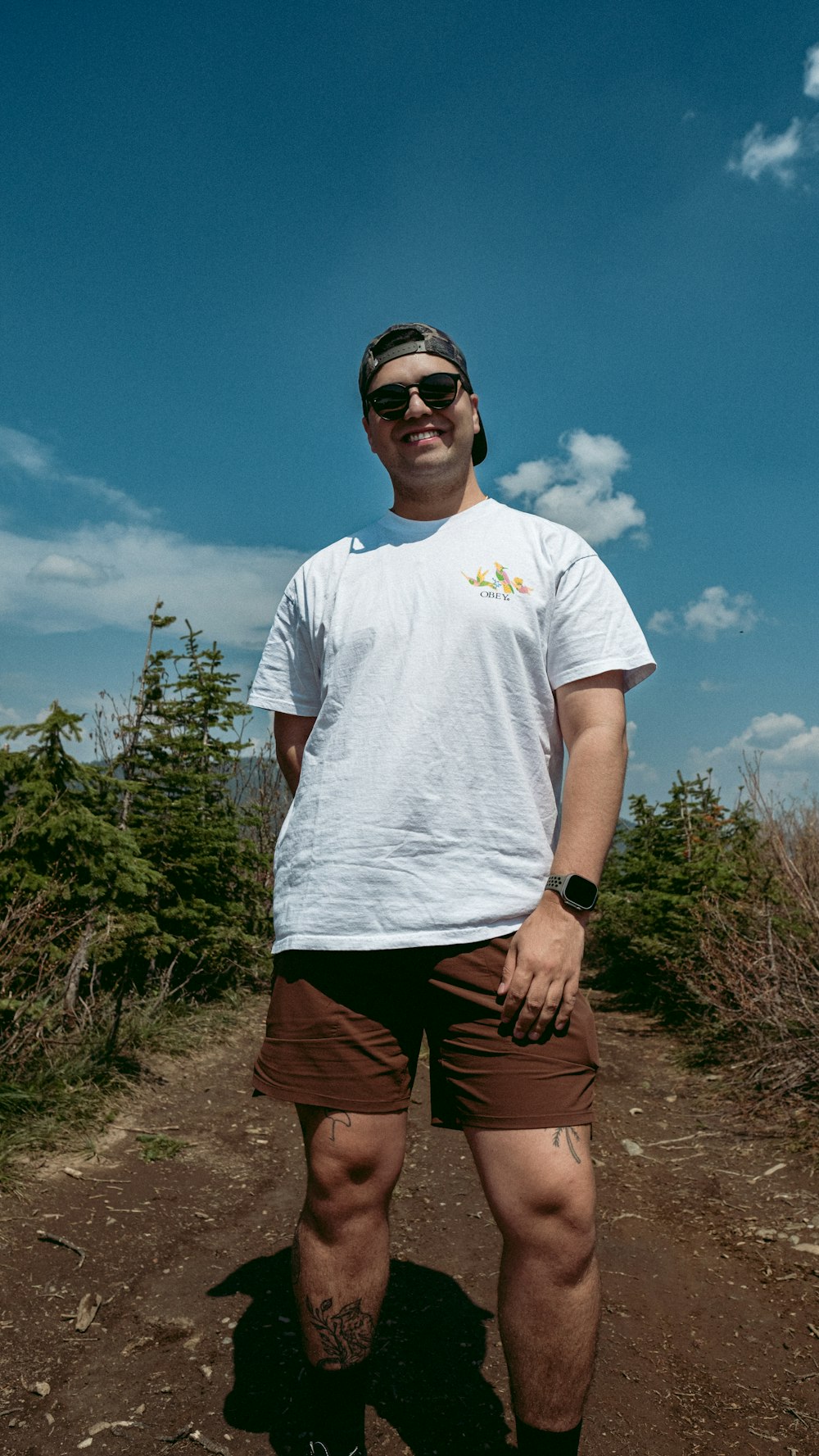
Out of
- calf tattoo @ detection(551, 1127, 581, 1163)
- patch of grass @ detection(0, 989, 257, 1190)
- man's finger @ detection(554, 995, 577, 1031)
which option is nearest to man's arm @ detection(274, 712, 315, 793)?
man's finger @ detection(554, 995, 577, 1031)

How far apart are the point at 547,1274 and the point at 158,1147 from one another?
2749 millimetres

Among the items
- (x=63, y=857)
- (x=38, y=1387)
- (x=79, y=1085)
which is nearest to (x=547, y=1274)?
(x=38, y=1387)

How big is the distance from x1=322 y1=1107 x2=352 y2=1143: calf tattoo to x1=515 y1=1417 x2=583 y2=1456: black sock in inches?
22.4

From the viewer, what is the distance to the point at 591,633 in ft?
5.89

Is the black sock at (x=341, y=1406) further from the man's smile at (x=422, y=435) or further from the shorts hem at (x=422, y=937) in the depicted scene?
the man's smile at (x=422, y=435)

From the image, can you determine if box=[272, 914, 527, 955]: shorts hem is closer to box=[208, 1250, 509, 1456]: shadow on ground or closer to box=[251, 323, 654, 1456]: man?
box=[251, 323, 654, 1456]: man

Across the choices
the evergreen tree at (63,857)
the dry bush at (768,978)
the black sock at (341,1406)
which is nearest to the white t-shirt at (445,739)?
the black sock at (341,1406)

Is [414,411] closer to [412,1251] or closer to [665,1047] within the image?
[412,1251]

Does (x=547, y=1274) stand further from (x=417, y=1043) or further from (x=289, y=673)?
(x=289, y=673)

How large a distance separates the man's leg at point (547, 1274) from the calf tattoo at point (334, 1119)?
29 cm

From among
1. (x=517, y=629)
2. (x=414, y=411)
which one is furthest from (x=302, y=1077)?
(x=414, y=411)

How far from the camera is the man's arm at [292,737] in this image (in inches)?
86.0

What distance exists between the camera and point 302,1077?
178 cm

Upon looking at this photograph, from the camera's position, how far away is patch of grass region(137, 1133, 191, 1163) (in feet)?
12.4
